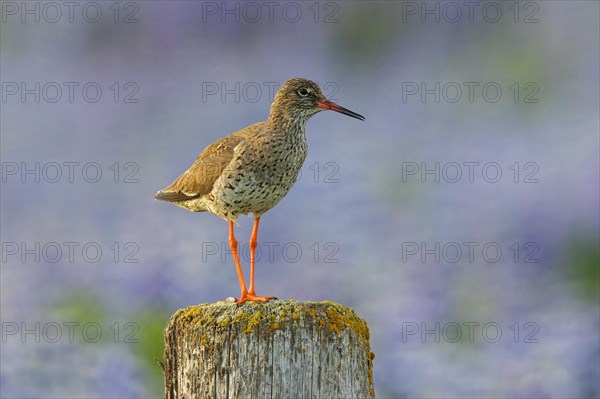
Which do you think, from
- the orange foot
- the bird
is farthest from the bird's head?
the orange foot

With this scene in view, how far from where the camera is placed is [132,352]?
295 inches

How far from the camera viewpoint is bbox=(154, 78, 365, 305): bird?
238 inches

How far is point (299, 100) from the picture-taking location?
21.1 ft

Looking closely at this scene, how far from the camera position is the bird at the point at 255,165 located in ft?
19.8

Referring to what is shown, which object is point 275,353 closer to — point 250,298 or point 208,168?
point 250,298

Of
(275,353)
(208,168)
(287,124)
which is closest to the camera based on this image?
(275,353)

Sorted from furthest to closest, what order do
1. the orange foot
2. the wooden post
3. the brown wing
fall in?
the brown wing < the orange foot < the wooden post

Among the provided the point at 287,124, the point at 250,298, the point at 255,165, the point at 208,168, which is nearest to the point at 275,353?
the point at 250,298

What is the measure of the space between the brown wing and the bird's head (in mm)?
380

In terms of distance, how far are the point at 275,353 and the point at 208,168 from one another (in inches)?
86.1

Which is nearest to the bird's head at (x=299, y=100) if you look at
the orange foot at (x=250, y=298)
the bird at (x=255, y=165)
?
the bird at (x=255, y=165)

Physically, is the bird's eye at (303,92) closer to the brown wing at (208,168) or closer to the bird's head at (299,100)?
the bird's head at (299,100)

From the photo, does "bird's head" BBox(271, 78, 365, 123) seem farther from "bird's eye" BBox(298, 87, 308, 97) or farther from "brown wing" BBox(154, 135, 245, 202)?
"brown wing" BBox(154, 135, 245, 202)

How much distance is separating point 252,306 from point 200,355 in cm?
28
